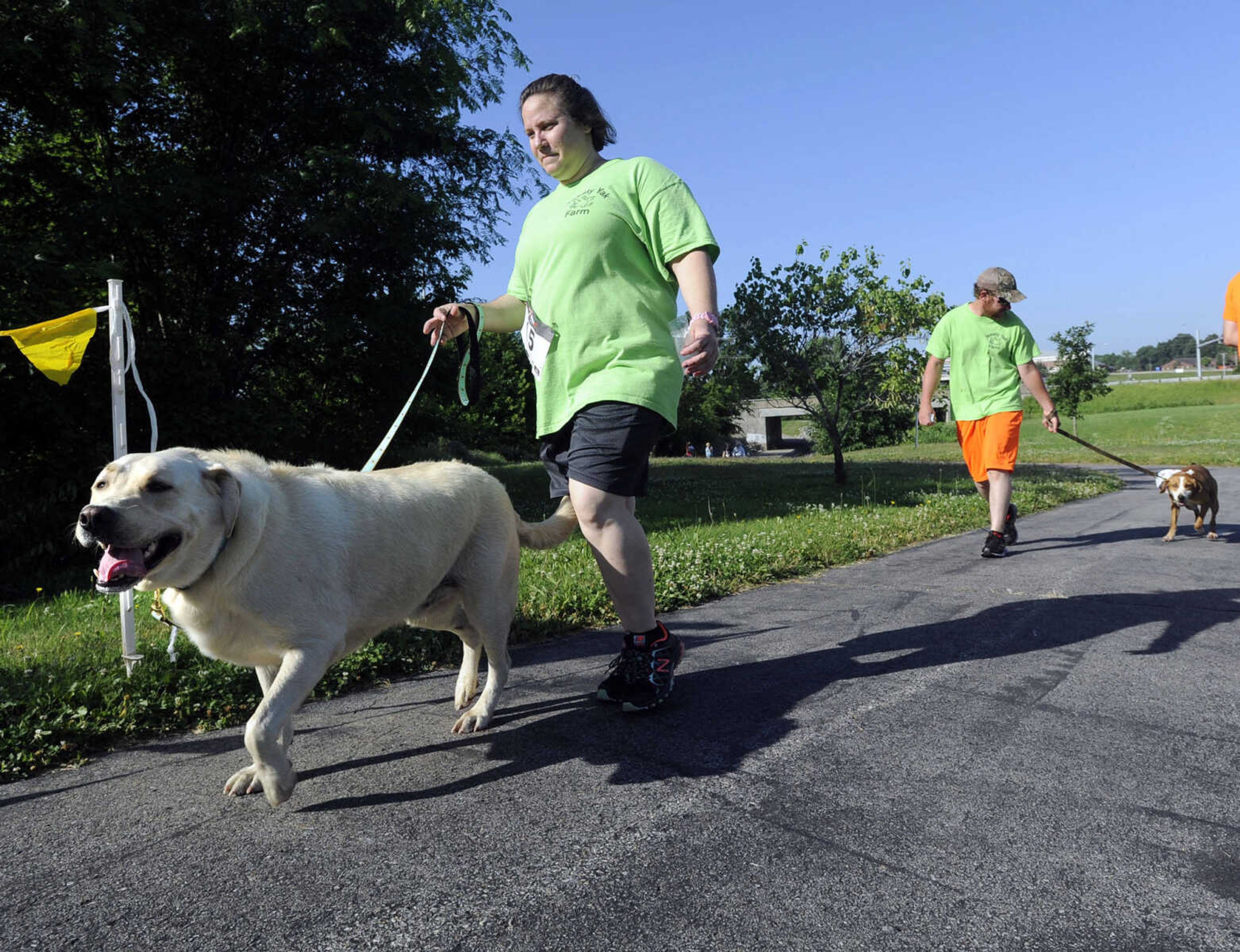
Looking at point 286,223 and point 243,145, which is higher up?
point 243,145

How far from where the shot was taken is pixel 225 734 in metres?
3.06

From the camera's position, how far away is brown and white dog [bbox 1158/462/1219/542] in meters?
8.26

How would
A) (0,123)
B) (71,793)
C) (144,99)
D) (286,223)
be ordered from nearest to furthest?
1. (71,793)
2. (0,123)
3. (144,99)
4. (286,223)

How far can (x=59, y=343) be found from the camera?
11.8ft

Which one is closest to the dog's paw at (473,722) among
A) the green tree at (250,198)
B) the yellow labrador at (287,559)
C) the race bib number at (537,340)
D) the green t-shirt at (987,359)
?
the yellow labrador at (287,559)

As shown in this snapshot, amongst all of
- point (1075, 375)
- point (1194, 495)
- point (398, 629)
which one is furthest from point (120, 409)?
point (1075, 375)

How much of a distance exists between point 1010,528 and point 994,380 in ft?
4.36

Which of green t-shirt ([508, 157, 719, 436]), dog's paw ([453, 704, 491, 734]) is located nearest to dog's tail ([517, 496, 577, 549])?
green t-shirt ([508, 157, 719, 436])

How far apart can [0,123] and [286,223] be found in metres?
3.70

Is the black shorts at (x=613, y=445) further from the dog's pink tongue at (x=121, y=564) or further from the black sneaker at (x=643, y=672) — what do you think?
the dog's pink tongue at (x=121, y=564)

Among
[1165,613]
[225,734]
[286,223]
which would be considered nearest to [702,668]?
[225,734]

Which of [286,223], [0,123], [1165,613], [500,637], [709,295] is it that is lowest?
[1165,613]

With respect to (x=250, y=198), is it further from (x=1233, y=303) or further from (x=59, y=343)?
(x=1233, y=303)

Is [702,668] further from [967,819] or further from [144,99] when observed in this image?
[144,99]
